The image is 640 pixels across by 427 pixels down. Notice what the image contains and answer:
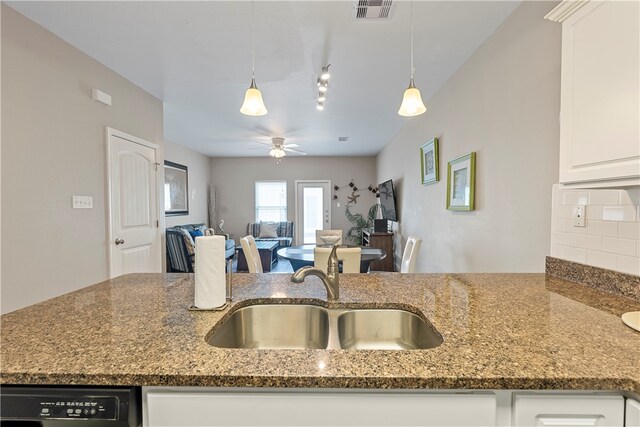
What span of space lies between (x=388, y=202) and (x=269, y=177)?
128 inches

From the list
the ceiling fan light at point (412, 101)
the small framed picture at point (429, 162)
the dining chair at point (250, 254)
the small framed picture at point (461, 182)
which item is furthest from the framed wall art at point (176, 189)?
the ceiling fan light at point (412, 101)

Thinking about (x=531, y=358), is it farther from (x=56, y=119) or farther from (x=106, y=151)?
(x=106, y=151)

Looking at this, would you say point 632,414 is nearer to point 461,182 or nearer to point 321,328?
point 321,328

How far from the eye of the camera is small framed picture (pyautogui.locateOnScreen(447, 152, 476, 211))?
246 cm

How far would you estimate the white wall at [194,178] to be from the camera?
19.0ft

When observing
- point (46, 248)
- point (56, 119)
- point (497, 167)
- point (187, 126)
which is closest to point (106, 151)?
point (56, 119)

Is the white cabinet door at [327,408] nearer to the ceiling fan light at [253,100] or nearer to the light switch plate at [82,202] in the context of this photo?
the ceiling fan light at [253,100]

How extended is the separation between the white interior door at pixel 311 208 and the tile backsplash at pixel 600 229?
604 cm

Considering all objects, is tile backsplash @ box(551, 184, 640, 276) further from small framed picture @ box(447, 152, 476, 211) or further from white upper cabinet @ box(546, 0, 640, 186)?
small framed picture @ box(447, 152, 476, 211)

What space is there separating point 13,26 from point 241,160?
5.51m

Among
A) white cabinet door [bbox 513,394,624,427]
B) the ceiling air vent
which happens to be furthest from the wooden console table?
white cabinet door [bbox 513,394,624,427]

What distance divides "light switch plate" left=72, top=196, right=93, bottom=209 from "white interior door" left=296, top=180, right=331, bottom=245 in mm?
5091

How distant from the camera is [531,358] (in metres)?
0.72

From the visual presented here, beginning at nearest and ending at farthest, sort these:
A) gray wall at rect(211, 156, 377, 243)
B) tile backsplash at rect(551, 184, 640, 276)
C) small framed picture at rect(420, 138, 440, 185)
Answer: tile backsplash at rect(551, 184, 640, 276), small framed picture at rect(420, 138, 440, 185), gray wall at rect(211, 156, 377, 243)
